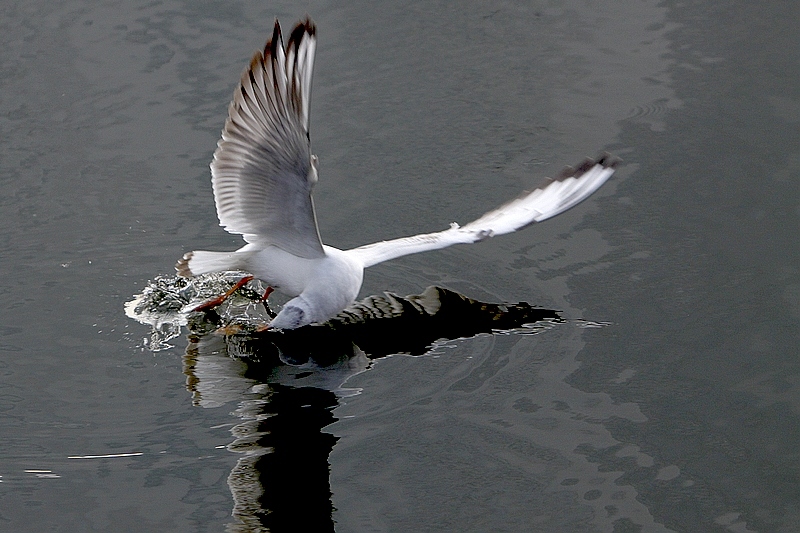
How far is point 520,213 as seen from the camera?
5602mm

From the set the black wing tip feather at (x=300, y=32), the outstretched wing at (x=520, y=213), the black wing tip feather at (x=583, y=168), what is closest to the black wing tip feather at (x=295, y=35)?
the black wing tip feather at (x=300, y=32)

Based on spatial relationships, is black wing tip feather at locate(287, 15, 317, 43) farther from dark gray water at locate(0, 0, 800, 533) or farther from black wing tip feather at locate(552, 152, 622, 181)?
black wing tip feather at locate(552, 152, 622, 181)

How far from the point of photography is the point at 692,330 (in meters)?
4.88

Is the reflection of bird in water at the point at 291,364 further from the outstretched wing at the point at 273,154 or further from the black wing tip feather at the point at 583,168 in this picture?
the black wing tip feather at the point at 583,168

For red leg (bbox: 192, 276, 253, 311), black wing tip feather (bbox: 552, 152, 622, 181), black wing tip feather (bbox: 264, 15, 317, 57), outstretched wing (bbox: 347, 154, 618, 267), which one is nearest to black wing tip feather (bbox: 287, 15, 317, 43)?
black wing tip feather (bbox: 264, 15, 317, 57)

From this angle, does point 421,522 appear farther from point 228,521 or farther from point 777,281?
point 777,281

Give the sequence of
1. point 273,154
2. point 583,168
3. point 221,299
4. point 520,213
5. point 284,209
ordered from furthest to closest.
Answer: point 583,168 → point 520,213 → point 221,299 → point 284,209 → point 273,154

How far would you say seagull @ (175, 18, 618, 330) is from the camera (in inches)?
162

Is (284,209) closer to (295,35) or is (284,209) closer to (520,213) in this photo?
(295,35)

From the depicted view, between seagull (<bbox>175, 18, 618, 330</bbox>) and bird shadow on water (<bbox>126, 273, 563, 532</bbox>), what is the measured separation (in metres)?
0.18

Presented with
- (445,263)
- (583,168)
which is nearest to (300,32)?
(445,263)

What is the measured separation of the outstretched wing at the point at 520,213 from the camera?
17.0 feet

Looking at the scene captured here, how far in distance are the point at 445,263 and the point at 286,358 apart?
1.11m

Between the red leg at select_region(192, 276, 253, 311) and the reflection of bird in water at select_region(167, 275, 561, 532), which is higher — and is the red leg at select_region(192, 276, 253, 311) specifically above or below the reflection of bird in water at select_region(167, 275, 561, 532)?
above
